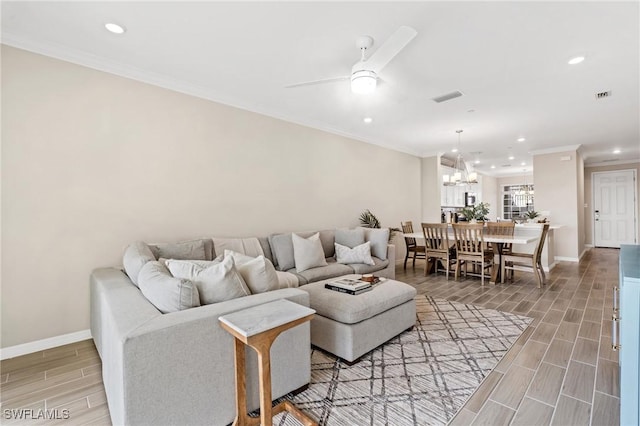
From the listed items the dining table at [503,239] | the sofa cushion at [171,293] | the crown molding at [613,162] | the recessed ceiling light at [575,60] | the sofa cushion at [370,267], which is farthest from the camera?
the crown molding at [613,162]

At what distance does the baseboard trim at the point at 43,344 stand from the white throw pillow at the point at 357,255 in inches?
115

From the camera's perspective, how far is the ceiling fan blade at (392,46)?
6.40 ft

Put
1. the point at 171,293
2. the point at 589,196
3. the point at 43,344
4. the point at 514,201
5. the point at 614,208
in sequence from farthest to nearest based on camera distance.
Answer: the point at 514,201, the point at 589,196, the point at 614,208, the point at 43,344, the point at 171,293

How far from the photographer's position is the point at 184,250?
9.66 feet

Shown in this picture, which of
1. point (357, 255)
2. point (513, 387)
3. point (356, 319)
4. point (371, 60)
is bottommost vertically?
point (513, 387)

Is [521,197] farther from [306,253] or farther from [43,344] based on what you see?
[43,344]

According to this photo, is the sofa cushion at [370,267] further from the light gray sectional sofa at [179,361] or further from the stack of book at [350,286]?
the light gray sectional sofa at [179,361]

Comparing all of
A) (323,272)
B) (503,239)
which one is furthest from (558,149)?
(323,272)

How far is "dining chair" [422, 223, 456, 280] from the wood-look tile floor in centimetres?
158

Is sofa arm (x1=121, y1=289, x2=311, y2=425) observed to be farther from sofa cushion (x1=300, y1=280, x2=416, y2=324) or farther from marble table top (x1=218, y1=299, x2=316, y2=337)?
sofa cushion (x1=300, y1=280, x2=416, y2=324)

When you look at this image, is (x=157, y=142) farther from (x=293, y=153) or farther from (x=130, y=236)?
(x=293, y=153)

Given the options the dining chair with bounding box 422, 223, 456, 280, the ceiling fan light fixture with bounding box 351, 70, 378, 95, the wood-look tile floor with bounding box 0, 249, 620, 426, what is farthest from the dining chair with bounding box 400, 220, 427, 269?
the ceiling fan light fixture with bounding box 351, 70, 378, 95

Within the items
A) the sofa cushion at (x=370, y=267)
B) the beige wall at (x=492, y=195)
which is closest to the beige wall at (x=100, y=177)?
the sofa cushion at (x=370, y=267)

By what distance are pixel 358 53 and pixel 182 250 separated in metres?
2.56
